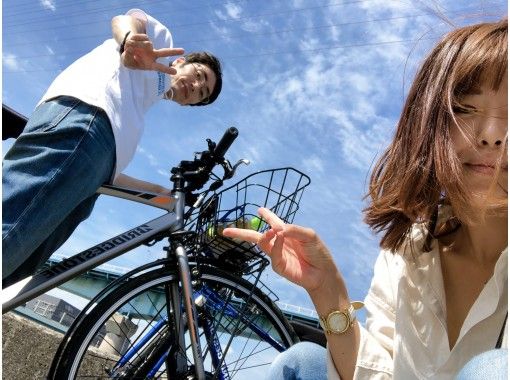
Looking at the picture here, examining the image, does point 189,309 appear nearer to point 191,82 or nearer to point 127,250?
point 127,250

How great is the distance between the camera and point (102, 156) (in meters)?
1.87

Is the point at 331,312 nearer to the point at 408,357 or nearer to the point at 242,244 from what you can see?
the point at 408,357

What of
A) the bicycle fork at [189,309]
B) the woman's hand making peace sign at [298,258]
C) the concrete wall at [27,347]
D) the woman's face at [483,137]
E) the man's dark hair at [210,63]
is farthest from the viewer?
the concrete wall at [27,347]

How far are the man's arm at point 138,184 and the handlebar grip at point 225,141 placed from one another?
0.30 meters

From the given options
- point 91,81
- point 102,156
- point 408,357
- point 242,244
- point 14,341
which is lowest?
point 14,341

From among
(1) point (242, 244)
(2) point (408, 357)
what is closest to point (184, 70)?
(1) point (242, 244)

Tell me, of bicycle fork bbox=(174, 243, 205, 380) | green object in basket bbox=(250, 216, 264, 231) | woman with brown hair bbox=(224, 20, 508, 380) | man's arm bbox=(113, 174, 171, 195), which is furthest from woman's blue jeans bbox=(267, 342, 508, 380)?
man's arm bbox=(113, 174, 171, 195)

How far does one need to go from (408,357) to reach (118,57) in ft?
4.82

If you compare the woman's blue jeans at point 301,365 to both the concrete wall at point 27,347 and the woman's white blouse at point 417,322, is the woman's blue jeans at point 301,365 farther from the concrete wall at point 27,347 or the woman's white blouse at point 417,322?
the concrete wall at point 27,347

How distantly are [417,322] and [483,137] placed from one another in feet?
1.44

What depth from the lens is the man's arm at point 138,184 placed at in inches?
88.7

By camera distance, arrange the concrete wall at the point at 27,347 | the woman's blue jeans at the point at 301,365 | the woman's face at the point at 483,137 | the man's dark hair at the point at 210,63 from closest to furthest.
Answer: the woman's face at the point at 483,137, the woman's blue jeans at the point at 301,365, the man's dark hair at the point at 210,63, the concrete wall at the point at 27,347

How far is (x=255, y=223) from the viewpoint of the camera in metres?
2.26

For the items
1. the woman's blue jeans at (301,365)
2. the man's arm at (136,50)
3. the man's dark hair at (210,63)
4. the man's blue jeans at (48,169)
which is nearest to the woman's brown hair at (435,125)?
the woman's blue jeans at (301,365)
